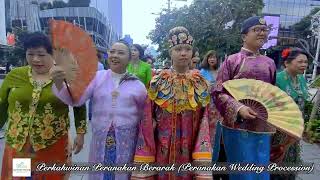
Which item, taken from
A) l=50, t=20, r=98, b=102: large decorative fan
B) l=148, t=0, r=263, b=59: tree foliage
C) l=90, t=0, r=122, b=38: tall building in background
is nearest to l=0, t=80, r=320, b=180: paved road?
l=50, t=20, r=98, b=102: large decorative fan

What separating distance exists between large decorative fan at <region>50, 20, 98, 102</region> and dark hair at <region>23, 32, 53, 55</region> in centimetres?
29

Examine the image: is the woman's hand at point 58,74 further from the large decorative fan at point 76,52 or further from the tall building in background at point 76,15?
the tall building in background at point 76,15

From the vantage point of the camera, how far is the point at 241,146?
2.98 meters

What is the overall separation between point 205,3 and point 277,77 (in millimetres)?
14801

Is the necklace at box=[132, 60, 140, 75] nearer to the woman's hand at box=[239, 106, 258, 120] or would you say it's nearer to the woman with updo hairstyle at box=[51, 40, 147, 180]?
the woman with updo hairstyle at box=[51, 40, 147, 180]

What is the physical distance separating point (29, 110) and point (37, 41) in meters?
0.52

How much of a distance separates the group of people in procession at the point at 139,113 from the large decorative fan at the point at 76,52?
7cm

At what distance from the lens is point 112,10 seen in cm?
8331

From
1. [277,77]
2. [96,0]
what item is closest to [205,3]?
[277,77]

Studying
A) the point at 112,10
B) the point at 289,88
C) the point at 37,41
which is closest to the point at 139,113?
the point at 37,41

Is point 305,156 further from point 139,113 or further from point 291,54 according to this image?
point 139,113

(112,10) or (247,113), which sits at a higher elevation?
(112,10)

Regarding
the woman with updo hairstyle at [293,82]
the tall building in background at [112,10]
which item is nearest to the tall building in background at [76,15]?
the tall building in background at [112,10]

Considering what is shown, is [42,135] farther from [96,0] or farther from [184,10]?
[96,0]
